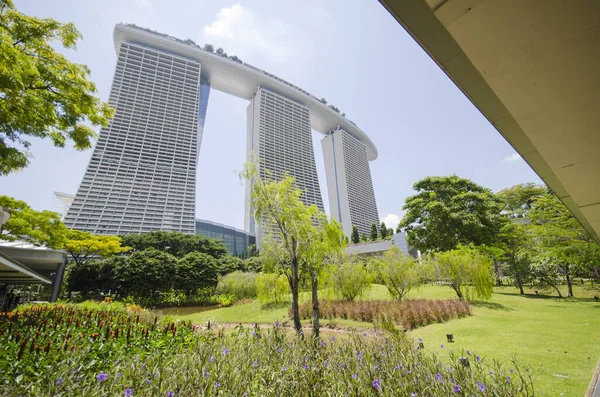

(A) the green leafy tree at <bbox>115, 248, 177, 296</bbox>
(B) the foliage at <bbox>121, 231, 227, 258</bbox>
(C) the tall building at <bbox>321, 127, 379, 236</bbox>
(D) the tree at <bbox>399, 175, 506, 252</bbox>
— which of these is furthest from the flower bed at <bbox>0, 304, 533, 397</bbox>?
(C) the tall building at <bbox>321, 127, 379, 236</bbox>

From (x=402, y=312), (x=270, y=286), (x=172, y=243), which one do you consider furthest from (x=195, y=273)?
(x=402, y=312)

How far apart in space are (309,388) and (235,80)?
90.6 meters

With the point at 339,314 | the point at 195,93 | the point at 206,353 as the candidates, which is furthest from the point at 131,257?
the point at 195,93

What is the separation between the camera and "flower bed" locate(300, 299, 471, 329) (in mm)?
9781

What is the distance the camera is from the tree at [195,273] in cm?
2375

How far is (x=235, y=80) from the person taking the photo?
81.0 meters

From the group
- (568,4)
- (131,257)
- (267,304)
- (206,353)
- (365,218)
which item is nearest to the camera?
(568,4)

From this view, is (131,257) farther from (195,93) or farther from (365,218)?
(365,218)

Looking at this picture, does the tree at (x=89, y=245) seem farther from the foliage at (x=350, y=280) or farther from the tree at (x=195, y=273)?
the foliage at (x=350, y=280)

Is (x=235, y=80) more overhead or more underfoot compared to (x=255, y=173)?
more overhead

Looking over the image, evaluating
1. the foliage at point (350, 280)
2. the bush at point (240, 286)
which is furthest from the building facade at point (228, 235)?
the foliage at point (350, 280)

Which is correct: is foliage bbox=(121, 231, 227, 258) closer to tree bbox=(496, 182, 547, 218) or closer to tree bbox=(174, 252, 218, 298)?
tree bbox=(174, 252, 218, 298)

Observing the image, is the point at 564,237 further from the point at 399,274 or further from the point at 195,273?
the point at 195,273

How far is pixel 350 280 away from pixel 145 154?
51383 millimetres
